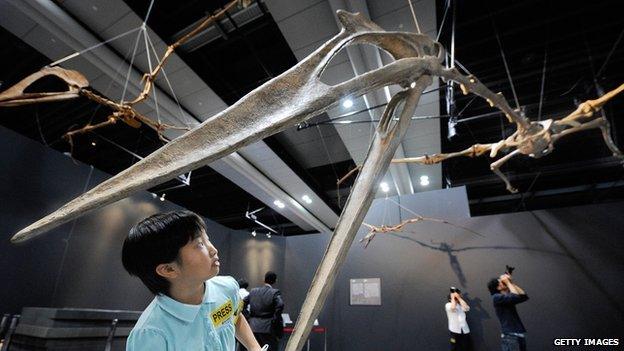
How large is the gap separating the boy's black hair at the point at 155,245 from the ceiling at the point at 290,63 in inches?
96.2

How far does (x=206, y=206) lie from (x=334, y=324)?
22.8 feet

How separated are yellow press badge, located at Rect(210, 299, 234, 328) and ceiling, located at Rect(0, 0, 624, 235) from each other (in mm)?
2414

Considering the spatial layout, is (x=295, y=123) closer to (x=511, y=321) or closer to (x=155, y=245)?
(x=155, y=245)

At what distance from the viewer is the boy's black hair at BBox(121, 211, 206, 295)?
1.08 metres

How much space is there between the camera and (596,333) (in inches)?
191

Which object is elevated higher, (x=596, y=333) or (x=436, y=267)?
(x=436, y=267)

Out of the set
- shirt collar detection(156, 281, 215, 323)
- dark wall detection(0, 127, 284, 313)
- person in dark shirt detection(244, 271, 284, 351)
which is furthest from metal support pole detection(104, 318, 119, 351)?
shirt collar detection(156, 281, 215, 323)

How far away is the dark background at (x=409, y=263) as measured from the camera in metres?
4.59

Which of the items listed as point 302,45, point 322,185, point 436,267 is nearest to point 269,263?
point 322,185

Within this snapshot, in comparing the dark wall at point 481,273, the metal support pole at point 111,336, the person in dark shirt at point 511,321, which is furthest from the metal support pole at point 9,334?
the person in dark shirt at point 511,321

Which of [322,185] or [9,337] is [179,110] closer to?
[9,337]

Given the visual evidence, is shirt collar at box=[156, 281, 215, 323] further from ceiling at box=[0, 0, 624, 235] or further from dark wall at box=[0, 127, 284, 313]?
dark wall at box=[0, 127, 284, 313]

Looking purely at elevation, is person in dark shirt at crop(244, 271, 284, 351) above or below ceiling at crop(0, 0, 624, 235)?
below

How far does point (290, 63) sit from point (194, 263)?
14.4 feet
